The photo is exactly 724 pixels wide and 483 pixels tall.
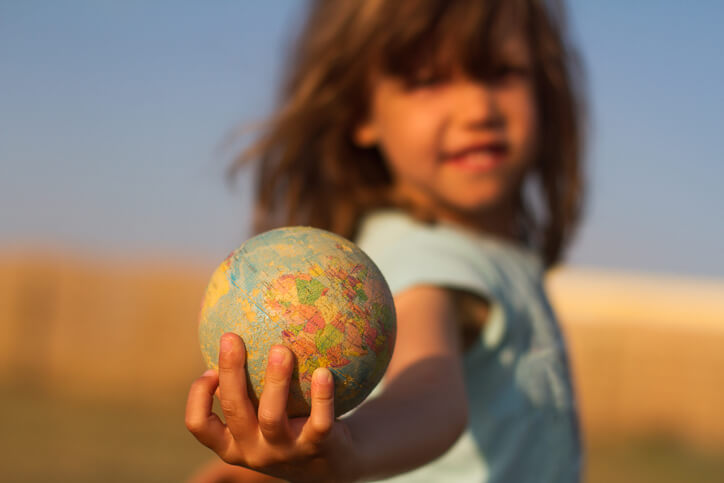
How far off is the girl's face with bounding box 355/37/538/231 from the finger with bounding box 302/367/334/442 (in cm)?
145

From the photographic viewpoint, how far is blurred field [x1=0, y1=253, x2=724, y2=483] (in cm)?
984

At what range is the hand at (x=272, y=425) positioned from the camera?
144 centimetres

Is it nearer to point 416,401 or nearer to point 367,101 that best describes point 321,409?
point 416,401

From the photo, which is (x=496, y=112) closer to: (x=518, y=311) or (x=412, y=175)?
(x=412, y=175)

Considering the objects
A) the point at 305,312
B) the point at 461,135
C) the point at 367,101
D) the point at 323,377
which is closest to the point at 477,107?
the point at 461,135

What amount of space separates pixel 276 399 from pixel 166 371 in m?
13.0

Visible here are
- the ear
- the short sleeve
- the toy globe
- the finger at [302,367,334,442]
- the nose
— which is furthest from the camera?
the ear

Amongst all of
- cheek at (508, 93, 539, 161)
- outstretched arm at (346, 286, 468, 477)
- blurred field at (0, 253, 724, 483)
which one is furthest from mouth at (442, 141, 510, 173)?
blurred field at (0, 253, 724, 483)

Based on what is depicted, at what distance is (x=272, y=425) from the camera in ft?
4.73

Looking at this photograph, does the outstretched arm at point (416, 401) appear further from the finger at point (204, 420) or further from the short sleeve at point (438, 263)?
the finger at point (204, 420)

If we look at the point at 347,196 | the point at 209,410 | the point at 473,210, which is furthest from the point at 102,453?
the point at 209,410

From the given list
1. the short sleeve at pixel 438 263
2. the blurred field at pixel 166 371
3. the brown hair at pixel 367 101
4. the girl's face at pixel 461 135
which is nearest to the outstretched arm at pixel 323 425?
the short sleeve at pixel 438 263

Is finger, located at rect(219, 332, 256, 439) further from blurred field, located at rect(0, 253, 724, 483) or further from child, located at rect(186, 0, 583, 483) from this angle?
blurred field, located at rect(0, 253, 724, 483)

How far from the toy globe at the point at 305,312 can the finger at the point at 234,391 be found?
55 mm
